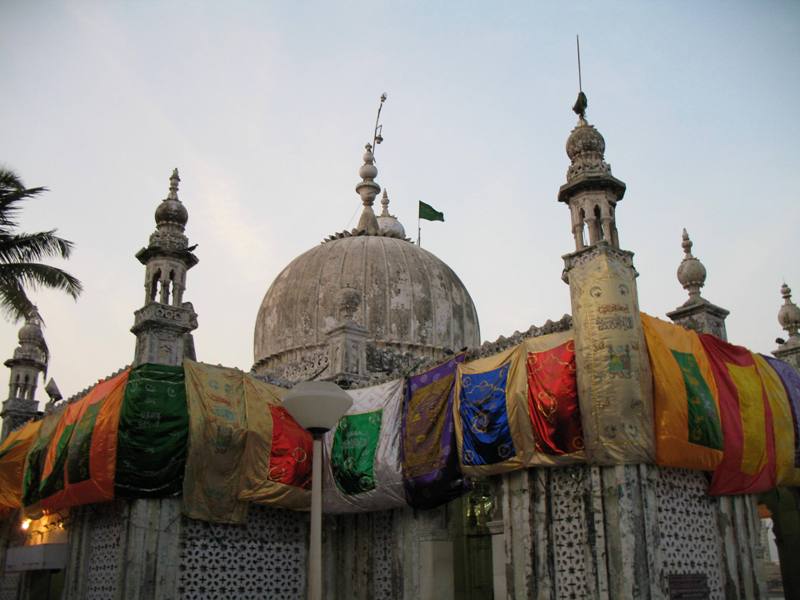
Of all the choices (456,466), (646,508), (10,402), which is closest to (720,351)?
(646,508)

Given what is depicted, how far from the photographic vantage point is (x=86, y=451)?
1444cm

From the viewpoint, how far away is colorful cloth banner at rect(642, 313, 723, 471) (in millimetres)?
11180

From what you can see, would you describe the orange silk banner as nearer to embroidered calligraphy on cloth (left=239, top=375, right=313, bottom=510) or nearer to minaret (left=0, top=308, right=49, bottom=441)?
embroidered calligraphy on cloth (left=239, top=375, right=313, bottom=510)

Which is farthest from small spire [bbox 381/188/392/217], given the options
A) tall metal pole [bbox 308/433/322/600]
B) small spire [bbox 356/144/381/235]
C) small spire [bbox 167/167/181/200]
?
tall metal pole [bbox 308/433/322/600]

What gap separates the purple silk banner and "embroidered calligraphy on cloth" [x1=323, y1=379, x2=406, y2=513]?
6564mm

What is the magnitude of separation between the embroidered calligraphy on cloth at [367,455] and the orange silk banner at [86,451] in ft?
13.1

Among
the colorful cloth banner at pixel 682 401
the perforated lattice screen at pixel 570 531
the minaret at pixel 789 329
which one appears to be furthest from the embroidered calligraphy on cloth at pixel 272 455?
the minaret at pixel 789 329

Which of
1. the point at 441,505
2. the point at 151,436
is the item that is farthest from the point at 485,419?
the point at 151,436

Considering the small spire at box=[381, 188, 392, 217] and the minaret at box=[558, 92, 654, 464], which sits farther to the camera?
the small spire at box=[381, 188, 392, 217]

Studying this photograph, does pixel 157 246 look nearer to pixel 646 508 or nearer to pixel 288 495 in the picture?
pixel 288 495

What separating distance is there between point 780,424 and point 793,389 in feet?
→ 3.47

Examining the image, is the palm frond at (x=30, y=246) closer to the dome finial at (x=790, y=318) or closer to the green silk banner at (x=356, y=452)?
the green silk banner at (x=356, y=452)

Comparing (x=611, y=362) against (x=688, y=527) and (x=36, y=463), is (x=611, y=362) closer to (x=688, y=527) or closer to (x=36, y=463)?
(x=688, y=527)

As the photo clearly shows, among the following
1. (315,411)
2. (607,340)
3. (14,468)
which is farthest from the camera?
(14,468)
